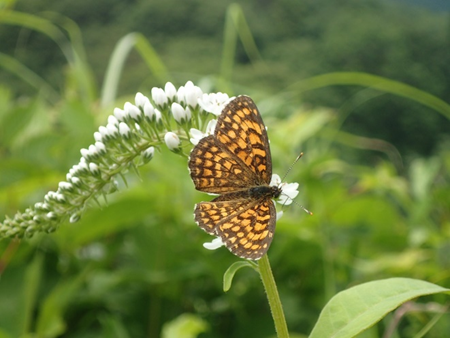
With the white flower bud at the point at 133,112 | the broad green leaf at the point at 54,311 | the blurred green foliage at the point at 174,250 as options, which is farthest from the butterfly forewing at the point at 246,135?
the broad green leaf at the point at 54,311

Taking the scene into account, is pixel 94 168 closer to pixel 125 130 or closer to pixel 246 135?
pixel 125 130

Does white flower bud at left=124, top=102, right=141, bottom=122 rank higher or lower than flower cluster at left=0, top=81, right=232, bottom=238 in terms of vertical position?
higher

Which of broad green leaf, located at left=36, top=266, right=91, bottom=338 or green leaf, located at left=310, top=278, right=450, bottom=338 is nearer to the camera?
green leaf, located at left=310, top=278, right=450, bottom=338

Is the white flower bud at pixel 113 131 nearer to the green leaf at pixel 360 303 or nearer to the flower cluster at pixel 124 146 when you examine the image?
the flower cluster at pixel 124 146

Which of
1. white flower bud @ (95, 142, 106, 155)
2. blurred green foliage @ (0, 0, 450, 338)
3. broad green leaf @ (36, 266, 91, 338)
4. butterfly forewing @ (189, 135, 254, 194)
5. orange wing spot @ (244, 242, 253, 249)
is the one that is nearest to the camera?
orange wing spot @ (244, 242, 253, 249)

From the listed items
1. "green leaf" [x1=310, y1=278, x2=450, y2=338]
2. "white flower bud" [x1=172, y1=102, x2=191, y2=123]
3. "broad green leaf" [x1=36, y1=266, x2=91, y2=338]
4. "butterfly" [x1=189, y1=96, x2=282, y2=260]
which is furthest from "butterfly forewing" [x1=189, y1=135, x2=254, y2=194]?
"broad green leaf" [x1=36, y1=266, x2=91, y2=338]

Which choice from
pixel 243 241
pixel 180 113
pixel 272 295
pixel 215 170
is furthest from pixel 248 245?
pixel 180 113

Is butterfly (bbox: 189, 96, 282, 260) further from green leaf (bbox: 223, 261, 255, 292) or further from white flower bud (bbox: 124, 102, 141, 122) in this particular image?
white flower bud (bbox: 124, 102, 141, 122)
